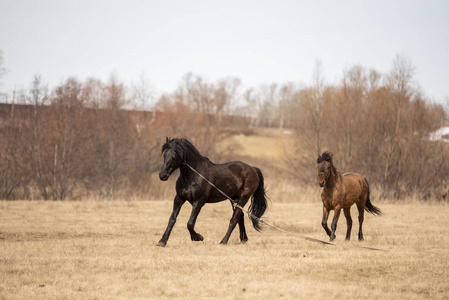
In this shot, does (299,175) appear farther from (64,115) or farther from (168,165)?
(168,165)

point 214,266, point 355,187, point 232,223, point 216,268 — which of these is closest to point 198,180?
point 232,223

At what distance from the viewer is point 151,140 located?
4381 cm

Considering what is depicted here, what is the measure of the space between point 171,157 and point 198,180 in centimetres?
88

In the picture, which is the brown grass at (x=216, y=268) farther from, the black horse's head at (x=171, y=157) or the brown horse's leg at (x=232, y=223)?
the black horse's head at (x=171, y=157)

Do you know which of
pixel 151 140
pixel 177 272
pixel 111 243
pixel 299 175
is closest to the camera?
pixel 177 272

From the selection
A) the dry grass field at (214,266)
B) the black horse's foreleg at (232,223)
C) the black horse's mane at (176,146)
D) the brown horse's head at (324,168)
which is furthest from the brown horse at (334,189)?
the black horse's mane at (176,146)

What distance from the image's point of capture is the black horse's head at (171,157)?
10.0m

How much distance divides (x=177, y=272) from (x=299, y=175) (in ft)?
87.6

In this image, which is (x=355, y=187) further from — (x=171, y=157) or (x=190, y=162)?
(x=171, y=157)

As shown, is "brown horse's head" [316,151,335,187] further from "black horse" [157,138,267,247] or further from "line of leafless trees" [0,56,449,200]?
"line of leafless trees" [0,56,449,200]

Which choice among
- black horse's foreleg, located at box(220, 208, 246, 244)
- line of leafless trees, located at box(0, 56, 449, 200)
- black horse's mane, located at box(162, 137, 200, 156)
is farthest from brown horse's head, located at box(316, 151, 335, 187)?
line of leafless trees, located at box(0, 56, 449, 200)

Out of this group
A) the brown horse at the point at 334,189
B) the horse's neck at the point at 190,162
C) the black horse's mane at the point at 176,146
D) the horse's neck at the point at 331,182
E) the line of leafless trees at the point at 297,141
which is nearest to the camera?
the black horse's mane at the point at 176,146

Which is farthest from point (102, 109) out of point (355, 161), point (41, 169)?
point (355, 161)

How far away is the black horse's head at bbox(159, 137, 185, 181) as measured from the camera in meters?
10.0
